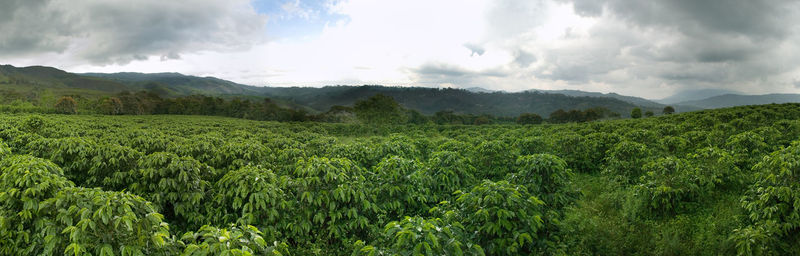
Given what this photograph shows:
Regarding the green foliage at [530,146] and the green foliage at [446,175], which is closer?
the green foliage at [446,175]

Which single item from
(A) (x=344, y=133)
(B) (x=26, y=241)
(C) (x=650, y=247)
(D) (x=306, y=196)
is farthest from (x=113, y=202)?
(A) (x=344, y=133)

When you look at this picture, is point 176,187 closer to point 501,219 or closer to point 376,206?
point 376,206

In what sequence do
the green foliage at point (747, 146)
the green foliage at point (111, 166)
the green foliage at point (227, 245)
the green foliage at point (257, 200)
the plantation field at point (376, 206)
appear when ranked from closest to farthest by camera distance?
the green foliage at point (227, 245)
the plantation field at point (376, 206)
the green foliage at point (257, 200)
the green foliage at point (111, 166)
the green foliage at point (747, 146)

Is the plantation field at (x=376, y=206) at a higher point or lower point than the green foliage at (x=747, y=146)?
lower

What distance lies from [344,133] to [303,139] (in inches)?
1623

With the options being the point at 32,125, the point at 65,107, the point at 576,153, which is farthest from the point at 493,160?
the point at 65,107

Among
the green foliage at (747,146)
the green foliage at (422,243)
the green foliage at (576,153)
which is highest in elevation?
the green foliage at (747,146)

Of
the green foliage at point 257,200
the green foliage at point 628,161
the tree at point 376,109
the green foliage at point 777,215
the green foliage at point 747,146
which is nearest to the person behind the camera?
the green foliage at point 257,200

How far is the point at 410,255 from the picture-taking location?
14.6 ft

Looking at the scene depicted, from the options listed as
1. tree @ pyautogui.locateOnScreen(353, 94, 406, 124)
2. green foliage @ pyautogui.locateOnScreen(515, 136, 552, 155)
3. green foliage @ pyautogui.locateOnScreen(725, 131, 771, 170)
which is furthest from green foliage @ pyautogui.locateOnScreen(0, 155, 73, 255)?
tree @ pyautogui.locateOnScreen(353, 94, 406, 124)

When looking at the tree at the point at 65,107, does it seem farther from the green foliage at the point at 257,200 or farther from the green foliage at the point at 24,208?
the green foliage at the point at 257,200

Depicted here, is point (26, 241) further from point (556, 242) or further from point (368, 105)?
point (368, 105)

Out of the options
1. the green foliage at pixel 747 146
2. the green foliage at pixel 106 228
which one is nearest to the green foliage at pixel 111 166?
the green foliage at pixel 106 228

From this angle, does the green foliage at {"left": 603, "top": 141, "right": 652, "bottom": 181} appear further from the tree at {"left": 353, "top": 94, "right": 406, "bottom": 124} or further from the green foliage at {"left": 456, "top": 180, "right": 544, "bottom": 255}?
the tree at {"left": 353, "top": 94, "right": 406, "bottom": 124}
